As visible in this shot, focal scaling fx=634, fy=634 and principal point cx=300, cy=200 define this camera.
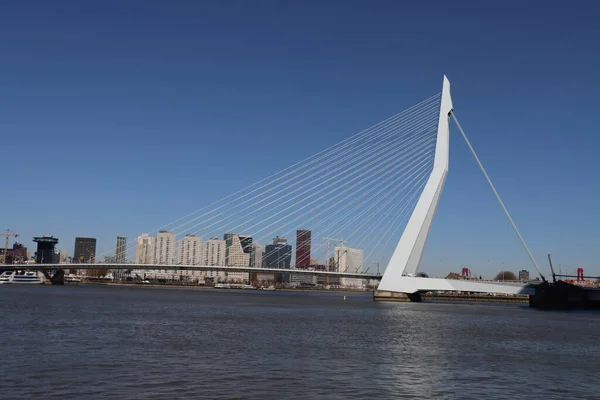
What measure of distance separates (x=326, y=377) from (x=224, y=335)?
30.6 ft

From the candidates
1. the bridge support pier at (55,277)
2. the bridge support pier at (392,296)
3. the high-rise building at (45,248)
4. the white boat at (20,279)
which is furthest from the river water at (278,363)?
the high-rise building at (45,248)

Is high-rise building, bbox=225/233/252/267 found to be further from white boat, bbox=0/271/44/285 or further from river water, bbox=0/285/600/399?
river water, bbox=0/285/600/399

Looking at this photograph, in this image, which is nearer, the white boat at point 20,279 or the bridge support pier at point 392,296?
the bridge support pier at point 392,296

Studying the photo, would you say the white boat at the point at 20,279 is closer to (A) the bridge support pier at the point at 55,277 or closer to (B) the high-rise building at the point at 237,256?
→ (A) the bridge support pier at the point at 55,277

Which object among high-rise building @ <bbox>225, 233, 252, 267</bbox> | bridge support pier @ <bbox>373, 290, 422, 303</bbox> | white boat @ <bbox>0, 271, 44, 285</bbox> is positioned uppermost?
high-rise building @ <bbox>225, 233, 252, 267</bbox>

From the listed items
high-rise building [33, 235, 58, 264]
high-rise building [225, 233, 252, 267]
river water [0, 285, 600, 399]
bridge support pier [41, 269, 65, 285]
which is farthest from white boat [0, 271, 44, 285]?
river water [0, 285, 600, 399]

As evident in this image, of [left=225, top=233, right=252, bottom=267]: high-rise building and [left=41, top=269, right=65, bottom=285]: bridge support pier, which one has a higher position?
[left=225, top=233, right=252, bottom=267]: high-rise building

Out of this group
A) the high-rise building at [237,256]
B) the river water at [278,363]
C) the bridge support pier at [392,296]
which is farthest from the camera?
the high-rise building at [237,256]

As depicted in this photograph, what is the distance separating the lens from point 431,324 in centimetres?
3275

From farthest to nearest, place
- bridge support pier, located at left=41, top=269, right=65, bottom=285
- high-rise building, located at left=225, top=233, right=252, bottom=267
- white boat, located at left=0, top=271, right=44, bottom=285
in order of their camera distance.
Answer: high-rise building, located at left=225, top=233, right=252, bottom=267 → bridge support pier, located at left=41, top=269, right=65, bottom=285 → white boat, located at left=0, top=271, right=44, bottom=285

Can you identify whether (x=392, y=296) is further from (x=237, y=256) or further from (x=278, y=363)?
(x=237, y=256)

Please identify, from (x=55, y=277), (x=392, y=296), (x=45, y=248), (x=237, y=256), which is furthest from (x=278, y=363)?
(x=45, y=248)

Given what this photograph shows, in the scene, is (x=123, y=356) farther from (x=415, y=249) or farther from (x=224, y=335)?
(x=415, y=249)

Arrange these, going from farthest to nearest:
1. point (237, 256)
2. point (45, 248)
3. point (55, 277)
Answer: point (45, 248) → point (237, 256) → point (55, 277)
